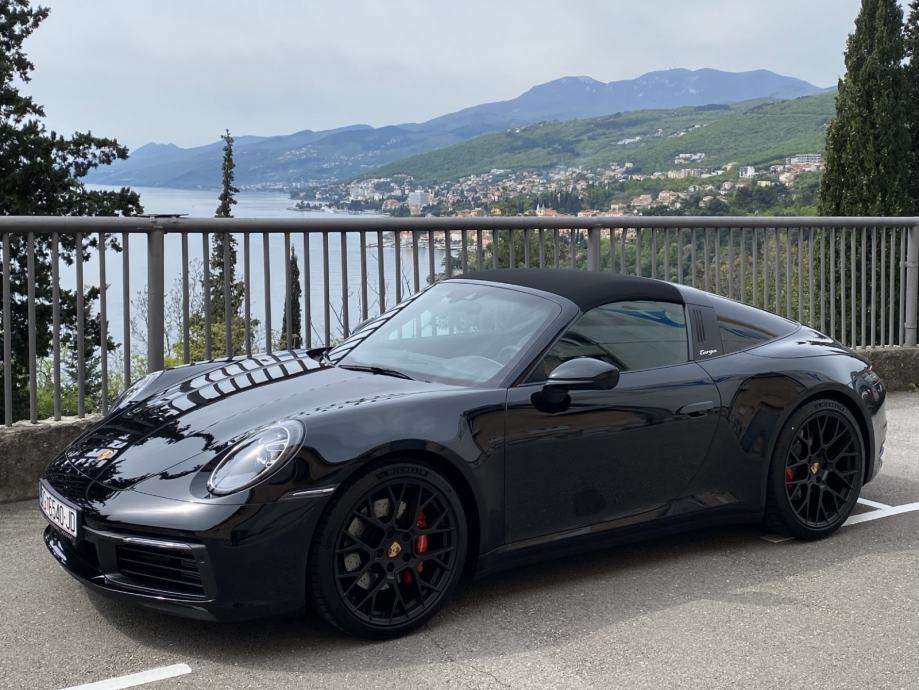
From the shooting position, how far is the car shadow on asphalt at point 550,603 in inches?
151

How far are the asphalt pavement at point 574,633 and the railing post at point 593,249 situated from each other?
351 centimetres

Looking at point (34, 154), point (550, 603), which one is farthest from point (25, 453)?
point (34, 154)

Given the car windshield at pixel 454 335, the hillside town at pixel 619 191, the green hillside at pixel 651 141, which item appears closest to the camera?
the car windshield at pixel 454 335

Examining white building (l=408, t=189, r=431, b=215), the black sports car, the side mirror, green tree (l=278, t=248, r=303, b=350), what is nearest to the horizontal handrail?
green tree (l=278, t=248, r=303, b=350)

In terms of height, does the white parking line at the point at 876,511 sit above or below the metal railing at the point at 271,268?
below

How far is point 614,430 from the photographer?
4.52 meters

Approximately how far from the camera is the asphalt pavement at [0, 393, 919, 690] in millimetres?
3643

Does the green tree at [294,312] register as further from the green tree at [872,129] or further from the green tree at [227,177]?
the green tree at [227,177]

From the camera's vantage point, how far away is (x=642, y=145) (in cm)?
9494

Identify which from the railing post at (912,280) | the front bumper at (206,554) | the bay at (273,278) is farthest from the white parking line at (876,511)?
the railing post at (912,280)

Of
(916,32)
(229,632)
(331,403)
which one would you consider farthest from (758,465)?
(916,32)

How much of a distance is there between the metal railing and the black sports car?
52.9 inches

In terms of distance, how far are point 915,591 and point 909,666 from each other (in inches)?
35.5

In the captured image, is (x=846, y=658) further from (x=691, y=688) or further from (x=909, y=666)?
(x=691, y=688)
